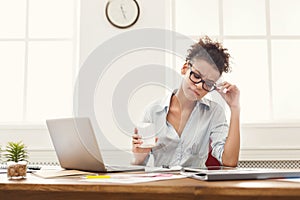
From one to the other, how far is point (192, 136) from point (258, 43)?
49.4 inches

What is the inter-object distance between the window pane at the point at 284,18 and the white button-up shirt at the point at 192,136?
115cm

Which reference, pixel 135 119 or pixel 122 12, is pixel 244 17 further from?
pixel 135 119

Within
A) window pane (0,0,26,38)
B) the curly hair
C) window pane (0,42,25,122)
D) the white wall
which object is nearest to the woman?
the curly hair

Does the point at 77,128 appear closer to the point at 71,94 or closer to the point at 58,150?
the point at 58,150

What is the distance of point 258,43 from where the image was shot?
283 cm

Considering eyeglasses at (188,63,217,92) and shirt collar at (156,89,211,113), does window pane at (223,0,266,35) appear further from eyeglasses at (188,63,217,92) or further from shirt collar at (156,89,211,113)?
eyeglasses at (188,63,217,92)

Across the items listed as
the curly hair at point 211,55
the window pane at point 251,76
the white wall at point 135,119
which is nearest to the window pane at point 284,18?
the window pane at point 251,76

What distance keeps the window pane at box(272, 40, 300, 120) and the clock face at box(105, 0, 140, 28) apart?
3.42 feet

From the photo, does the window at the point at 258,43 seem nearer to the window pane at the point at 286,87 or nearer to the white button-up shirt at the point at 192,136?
the window pane at the point at 286,87

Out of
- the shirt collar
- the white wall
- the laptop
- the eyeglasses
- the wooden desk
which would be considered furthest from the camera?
the white wall

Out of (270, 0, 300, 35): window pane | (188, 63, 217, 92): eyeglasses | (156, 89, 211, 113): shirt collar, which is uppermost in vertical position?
(270, 0, 300, 35): window pane

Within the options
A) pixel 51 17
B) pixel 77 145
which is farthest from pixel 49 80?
pixel 77 145

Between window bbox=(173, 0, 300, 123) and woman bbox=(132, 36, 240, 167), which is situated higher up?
window bbox=(173, 0, 300, 123)

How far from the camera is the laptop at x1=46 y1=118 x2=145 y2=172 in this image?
119 centimetres
